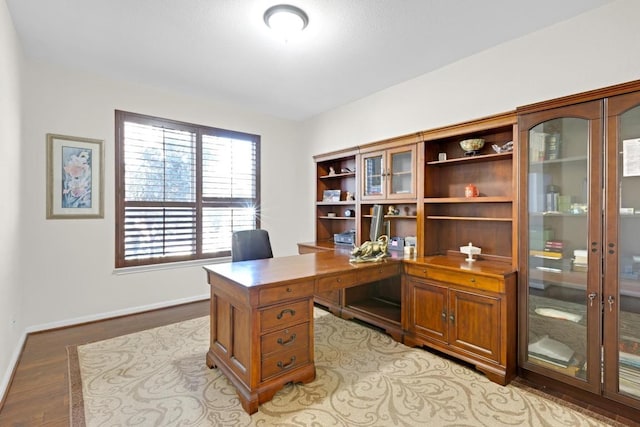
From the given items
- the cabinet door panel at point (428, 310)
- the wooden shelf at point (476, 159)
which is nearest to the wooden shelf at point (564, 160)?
the wooden shelf at point (476, 159)

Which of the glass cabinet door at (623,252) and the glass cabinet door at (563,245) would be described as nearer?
the glass cabinet door at (623,252)

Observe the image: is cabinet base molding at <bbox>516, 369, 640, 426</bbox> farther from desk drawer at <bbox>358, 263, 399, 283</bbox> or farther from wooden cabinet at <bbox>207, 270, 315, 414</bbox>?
wooden cabinet at <bbox>207, 270, 315, 414</bbox>

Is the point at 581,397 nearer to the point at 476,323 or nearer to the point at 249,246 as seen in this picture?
the point at 476,323

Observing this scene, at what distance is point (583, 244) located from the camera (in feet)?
6.97

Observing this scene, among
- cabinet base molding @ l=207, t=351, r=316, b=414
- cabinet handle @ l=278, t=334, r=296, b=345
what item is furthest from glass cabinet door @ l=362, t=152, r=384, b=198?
cabinet base molding @ l=207, t=351, r=316, b=414

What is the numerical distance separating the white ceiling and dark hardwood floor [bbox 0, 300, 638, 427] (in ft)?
9.04

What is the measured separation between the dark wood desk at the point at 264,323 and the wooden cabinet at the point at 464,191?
121 cm

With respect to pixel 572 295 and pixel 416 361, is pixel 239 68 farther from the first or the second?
pixel 572 295

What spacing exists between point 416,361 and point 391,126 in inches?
99.7

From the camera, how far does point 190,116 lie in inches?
162

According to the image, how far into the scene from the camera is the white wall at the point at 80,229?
10.3ft

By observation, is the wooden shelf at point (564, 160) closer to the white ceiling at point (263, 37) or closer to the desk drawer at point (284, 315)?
the white ceiling at point (263, 37)

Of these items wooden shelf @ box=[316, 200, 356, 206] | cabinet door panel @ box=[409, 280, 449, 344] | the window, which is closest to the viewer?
cabinet door panel @ box=[409, 280, 449, 344]

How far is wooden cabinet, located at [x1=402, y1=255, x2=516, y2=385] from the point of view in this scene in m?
2.31
